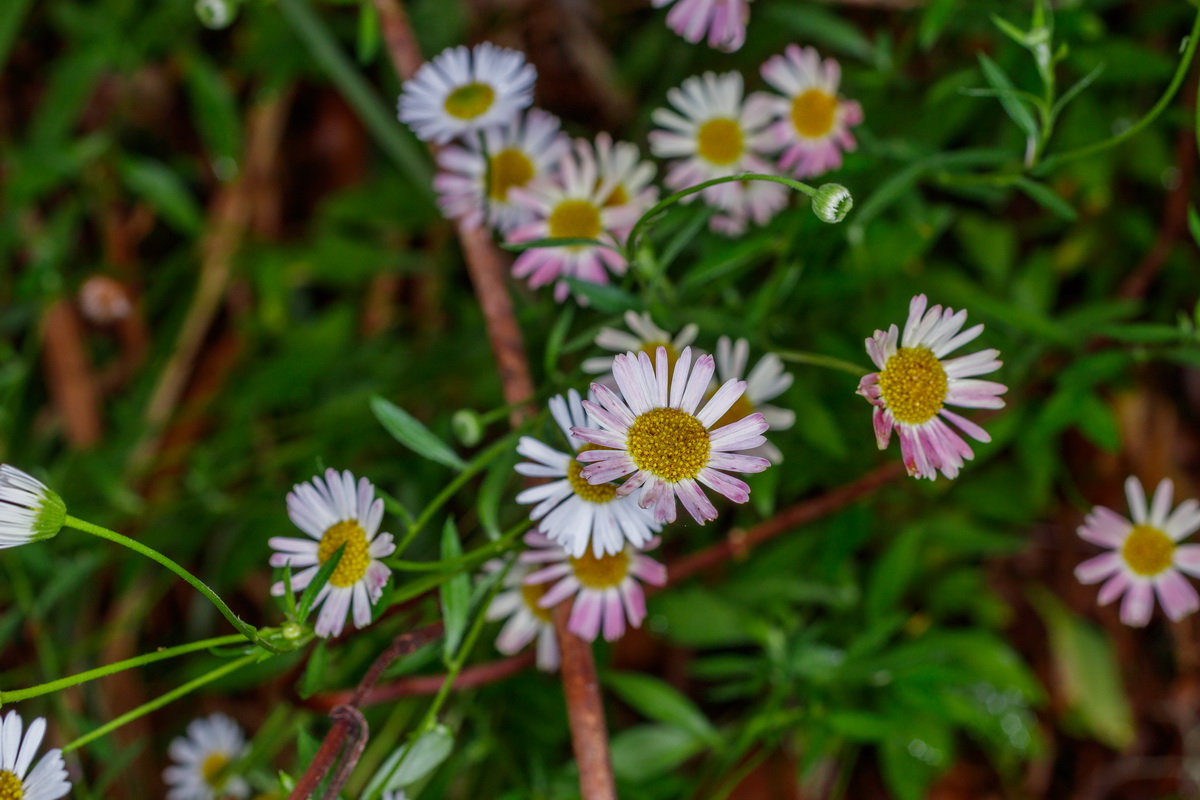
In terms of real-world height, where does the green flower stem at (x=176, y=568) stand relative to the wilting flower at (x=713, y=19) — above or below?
below

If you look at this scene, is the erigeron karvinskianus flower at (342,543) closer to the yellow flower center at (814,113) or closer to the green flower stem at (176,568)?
the green flower stem at (176,568)

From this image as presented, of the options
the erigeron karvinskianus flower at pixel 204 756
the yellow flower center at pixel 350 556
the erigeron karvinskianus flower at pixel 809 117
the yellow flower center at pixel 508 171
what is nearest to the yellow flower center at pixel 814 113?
the erigeron karvinskianus flower at pixel 809 117

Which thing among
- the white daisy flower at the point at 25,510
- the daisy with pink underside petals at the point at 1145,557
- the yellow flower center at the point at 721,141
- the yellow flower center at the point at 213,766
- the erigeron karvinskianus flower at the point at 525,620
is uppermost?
the yellow flower center at the point at 721,141

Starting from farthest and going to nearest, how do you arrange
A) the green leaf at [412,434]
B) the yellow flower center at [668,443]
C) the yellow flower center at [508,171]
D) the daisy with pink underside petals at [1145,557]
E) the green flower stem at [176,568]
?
the yellow flower center at [508,171], the daisy with pink underside petals at [1145,557], the green leaf at [412,434], the yellow flower center at [668,443], the green flower stem at [176,568]

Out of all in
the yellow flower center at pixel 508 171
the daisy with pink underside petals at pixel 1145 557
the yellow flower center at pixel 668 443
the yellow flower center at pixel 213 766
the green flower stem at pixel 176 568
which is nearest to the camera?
the green flower stem at pixel 176 568

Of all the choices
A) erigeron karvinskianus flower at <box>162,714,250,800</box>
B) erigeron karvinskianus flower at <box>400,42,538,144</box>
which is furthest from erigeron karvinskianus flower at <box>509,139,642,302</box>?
erigeron karvinskianus flower at <box>162,714,250,800</box>

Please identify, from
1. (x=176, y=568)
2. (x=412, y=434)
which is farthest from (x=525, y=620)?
(x=176, y=568)

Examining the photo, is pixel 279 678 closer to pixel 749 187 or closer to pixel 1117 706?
pixel 749 187
